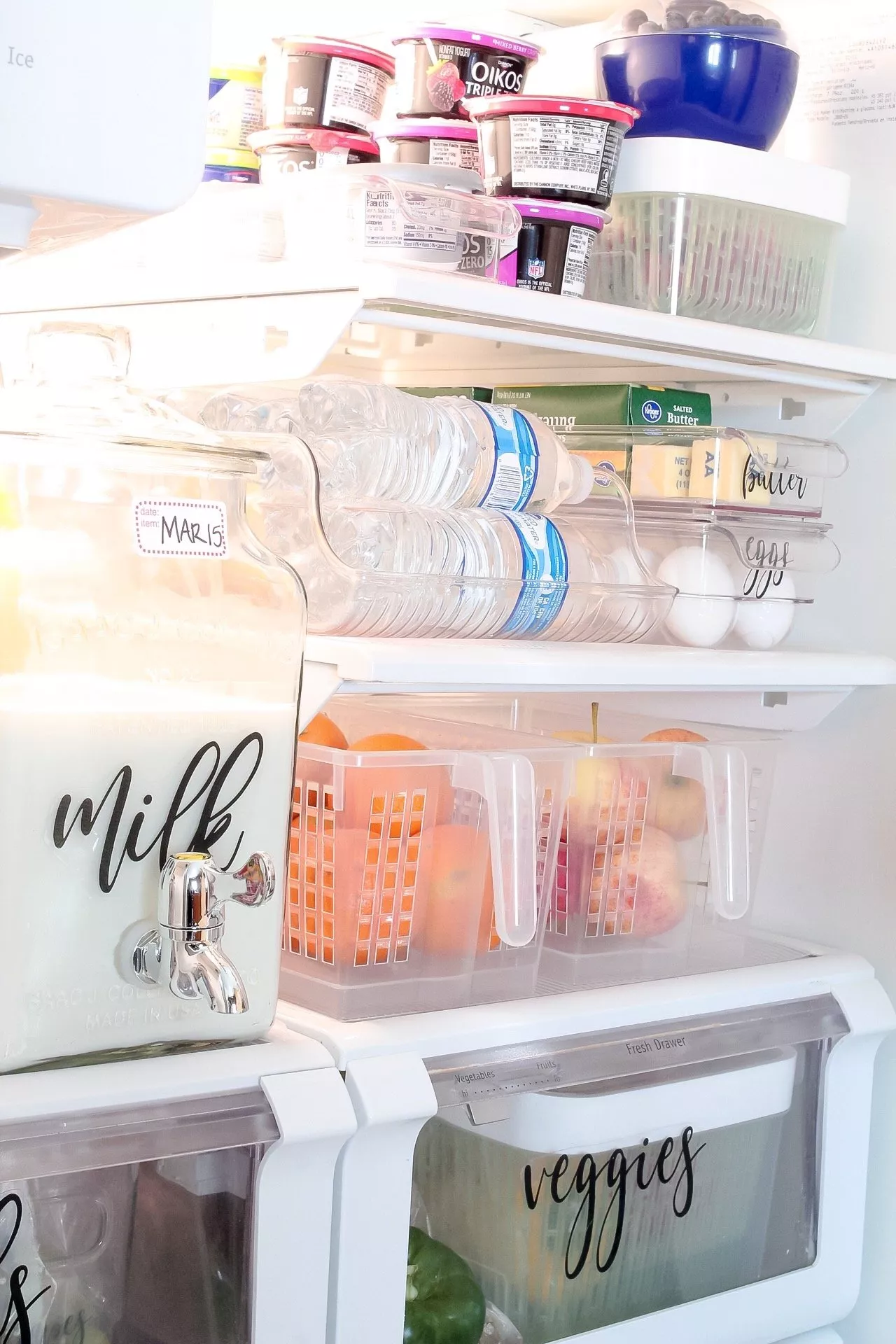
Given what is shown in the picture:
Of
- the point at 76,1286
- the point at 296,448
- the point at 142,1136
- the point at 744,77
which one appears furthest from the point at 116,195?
the point at 744,77

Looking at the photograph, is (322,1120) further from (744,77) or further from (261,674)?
(744,77)

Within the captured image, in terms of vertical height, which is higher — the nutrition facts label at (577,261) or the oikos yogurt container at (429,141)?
the oikos yogurt container at (429,141)

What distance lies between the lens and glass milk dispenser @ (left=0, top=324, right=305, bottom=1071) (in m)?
0.91

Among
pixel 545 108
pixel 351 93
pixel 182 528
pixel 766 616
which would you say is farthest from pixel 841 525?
pixel 182 528

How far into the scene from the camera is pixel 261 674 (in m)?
1.00

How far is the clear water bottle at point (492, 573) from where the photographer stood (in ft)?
3.74

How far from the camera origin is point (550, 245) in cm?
127

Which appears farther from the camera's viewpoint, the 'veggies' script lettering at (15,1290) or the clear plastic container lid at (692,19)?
the clear plastic container lid at (692,19)

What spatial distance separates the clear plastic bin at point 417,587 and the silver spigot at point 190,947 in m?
0.26

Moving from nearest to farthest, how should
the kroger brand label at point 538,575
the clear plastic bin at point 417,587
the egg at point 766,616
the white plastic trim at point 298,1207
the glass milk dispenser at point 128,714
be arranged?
the glass milk dispenser at point 128,714, the white plastic trim at point 298,1207, the clear plastic bin at point 417,587, the kroger brand label at point 538,575, the egg at point 766,616

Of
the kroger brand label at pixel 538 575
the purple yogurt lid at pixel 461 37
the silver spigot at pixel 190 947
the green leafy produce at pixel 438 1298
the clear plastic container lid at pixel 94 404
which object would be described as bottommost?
the green leafy produce at pixel 438 1298

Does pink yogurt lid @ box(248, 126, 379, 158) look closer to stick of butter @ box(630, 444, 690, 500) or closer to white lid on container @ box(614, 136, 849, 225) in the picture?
white lid on container @ box(614, 136, 849, 225)

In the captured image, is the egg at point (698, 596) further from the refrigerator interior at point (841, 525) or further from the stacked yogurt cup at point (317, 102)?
the stacked yogurt cup at point (317, 102)

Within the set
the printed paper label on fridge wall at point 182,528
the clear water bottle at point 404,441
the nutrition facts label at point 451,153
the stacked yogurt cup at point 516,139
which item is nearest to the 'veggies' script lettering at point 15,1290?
the printed paper label on fridge wall at point 182,528
